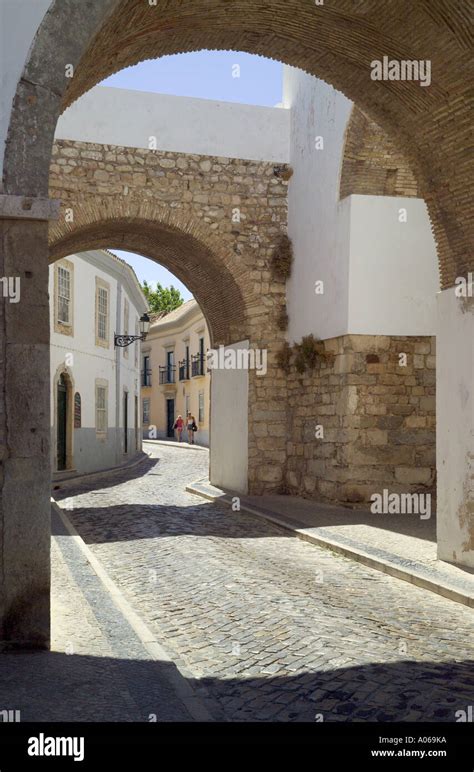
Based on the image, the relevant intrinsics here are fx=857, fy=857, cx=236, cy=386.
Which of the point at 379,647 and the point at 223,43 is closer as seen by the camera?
the point at 379,647

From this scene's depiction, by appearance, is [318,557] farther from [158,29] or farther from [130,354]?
[130,354]

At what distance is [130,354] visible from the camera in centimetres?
3069

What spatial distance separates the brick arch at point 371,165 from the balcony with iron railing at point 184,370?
30.0m

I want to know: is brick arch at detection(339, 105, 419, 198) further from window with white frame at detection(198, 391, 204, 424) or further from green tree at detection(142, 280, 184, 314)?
green tree at detection(142, 280, 184, 314)

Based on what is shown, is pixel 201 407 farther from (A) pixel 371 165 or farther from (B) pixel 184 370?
(A) pixel 371 165

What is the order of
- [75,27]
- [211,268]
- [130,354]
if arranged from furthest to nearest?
[130,354] < [211,268] < [75,27]

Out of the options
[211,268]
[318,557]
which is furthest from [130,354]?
[318,557]

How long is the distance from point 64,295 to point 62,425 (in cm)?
317

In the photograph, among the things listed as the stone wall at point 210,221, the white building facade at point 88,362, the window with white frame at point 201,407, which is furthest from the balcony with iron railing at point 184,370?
the stone wall at point 210,221

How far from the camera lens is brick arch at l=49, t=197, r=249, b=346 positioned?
13188 millimetres

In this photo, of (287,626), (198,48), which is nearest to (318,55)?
(198,48)

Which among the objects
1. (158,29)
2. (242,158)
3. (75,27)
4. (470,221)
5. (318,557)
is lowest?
(318,557)

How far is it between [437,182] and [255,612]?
4.13 meters

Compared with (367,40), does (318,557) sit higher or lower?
lower
